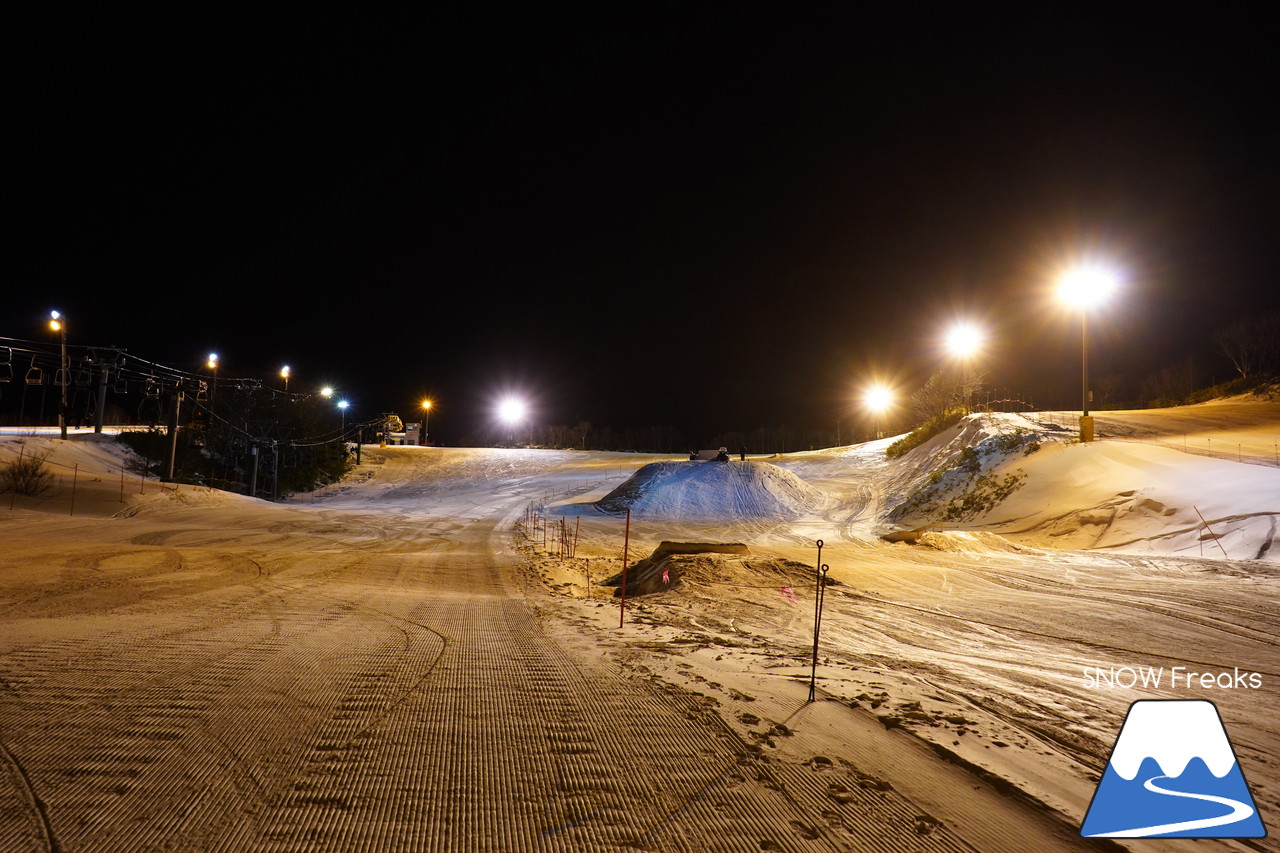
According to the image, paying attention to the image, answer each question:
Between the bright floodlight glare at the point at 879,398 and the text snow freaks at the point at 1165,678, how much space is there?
220 ft

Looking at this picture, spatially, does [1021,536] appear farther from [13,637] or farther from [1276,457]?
[13,637]

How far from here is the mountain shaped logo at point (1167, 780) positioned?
316 cm

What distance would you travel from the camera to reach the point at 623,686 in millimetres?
5266

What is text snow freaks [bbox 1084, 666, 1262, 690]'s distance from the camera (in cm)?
642

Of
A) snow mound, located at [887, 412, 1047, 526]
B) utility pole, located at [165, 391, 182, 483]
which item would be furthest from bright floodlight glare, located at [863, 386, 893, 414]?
utility pole, located at [165, 391, 182, 483]

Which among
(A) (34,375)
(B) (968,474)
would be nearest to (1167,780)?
(B) (968,474)

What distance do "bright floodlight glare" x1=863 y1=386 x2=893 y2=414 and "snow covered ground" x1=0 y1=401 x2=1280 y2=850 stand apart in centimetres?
5407

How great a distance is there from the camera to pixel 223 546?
718 inches

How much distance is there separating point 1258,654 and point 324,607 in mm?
12916

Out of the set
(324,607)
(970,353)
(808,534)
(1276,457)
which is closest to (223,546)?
(324,607)

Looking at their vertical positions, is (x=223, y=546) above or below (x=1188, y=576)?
below

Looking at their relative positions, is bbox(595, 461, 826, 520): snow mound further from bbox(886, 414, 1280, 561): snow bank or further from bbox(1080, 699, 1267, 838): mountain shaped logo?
bbox(1080, 699, 1267, 838): mountain shaped logo

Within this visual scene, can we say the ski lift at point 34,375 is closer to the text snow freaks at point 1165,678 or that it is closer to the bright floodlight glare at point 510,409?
the text snow freaks at point 1165,678

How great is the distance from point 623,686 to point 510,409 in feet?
323
